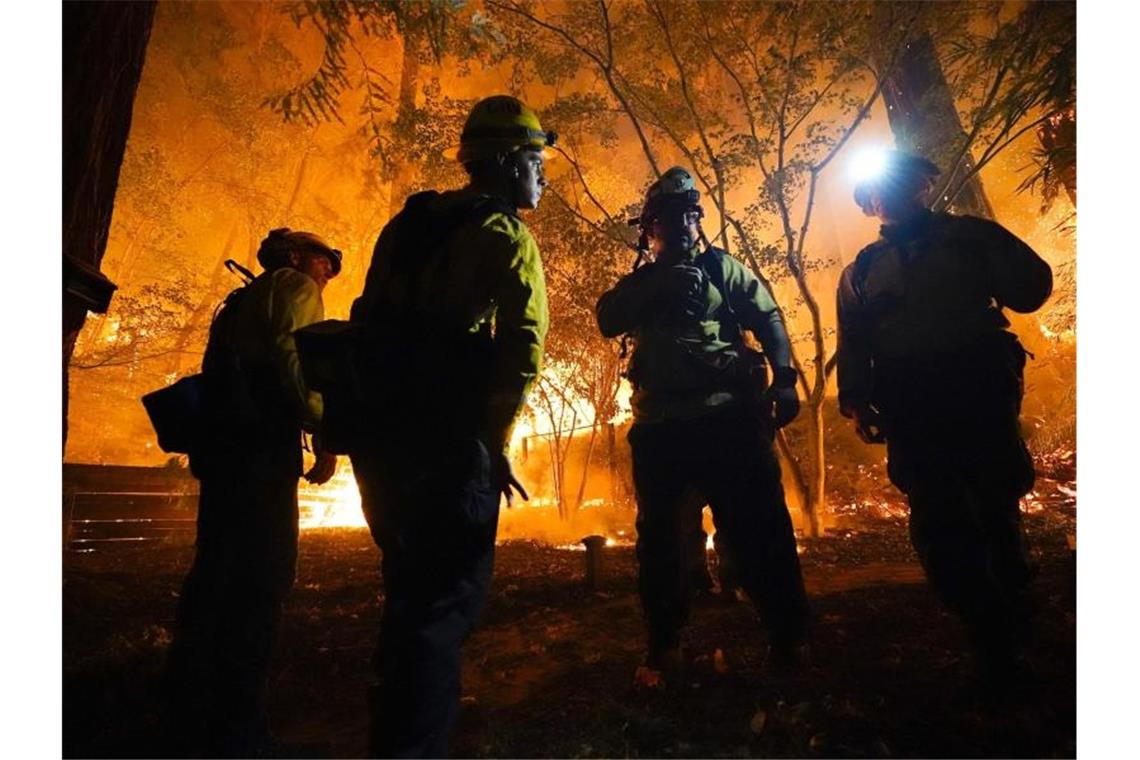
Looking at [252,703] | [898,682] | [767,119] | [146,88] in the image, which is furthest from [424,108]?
[146,88]

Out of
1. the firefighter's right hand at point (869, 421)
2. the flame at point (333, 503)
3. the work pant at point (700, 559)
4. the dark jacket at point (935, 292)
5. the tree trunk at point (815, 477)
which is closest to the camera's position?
the dark jacket at point (935, 292)

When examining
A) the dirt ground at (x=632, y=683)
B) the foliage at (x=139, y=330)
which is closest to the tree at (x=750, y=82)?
the dirt ground at (x=632, y=683)

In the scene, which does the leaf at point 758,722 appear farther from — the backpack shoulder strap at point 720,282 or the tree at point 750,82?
the tree at point 750,82

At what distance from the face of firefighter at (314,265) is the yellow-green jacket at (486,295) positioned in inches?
50.9

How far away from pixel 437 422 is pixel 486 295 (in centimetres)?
54

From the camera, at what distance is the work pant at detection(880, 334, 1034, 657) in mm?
2555

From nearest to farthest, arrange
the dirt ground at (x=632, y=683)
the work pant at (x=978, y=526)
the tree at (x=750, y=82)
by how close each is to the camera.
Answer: the dirt ground at (x=632, y=683), the work pant at (x=978, y=526), the tree at (x=750, y=82)

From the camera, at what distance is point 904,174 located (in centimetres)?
308

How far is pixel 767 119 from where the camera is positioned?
31.5 ft

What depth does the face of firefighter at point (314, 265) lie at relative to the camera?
3.29m

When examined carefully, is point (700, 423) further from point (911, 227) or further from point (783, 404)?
point (911, 227)

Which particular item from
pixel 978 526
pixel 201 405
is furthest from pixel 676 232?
pixel 201 405

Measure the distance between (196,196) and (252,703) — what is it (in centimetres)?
2512

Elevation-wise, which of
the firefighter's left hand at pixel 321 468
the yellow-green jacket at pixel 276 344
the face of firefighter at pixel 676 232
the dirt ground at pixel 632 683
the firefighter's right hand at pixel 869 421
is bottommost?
the dirt ground at pixel 632 683
